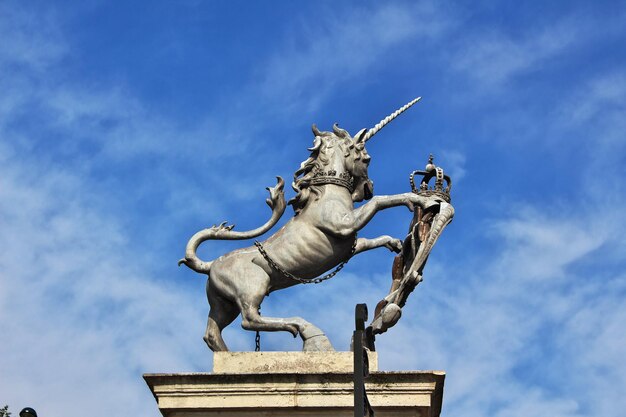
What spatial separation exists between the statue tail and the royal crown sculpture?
11 millimetres

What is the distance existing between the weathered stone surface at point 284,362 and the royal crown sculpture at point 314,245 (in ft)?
1.63

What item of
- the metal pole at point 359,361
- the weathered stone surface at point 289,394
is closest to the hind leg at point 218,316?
the weathered stone surface at point 289,394

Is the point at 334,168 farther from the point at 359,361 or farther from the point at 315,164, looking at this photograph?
the point at 359,361

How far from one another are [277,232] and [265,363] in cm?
182

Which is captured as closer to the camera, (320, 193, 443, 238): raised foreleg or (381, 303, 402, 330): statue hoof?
(381, 303, 402, 330): statue hoof

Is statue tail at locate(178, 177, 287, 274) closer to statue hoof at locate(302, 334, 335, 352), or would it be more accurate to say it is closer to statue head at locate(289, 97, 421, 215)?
statue head at locate(289, 97, 421, 215)

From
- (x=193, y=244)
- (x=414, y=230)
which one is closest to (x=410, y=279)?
(x=414, y=230)

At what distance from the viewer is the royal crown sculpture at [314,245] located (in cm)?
1484

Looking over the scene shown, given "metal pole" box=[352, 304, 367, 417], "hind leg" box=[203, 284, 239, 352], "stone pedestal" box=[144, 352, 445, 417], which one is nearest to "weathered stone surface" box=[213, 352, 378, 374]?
"stone pedestal" box=[144, 352, 445, 417]

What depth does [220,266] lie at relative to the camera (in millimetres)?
15086

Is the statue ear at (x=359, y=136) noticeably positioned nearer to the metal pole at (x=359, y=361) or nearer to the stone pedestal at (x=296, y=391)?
the stone pedestal at (x=296, y=391)

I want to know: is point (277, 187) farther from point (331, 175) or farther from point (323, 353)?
point (323, 353)

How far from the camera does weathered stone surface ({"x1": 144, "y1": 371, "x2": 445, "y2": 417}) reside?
13695 millimetres

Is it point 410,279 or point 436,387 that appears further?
point 410,279
